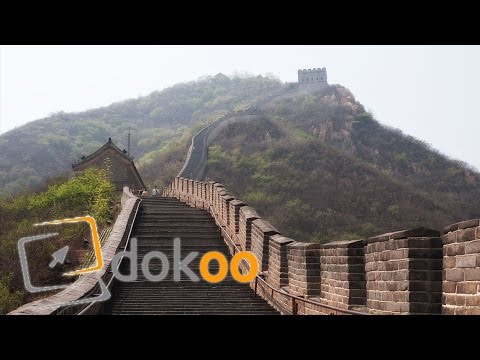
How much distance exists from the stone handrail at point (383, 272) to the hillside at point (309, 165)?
26.7 metres

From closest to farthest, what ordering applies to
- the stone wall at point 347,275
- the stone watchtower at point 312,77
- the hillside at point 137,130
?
the stone wall at point 347,275 → the hillside at point 137,130 → the stone watchtower at point 312,77

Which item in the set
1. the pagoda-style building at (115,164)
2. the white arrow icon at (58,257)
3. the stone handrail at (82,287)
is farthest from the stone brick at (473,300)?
the pagoda-style building at (115,164)

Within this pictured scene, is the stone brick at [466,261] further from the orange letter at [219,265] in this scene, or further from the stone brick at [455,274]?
the orange letter at [219,265]

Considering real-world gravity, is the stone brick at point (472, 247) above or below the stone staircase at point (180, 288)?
above

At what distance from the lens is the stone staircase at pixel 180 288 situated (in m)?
9.12

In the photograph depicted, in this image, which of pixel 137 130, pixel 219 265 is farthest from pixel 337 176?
pixel 137 130

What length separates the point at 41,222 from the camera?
18.5m

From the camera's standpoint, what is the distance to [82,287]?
844 cm

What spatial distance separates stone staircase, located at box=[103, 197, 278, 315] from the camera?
359 inches

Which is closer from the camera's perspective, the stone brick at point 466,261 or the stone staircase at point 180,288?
the stone brick at point 466,261
